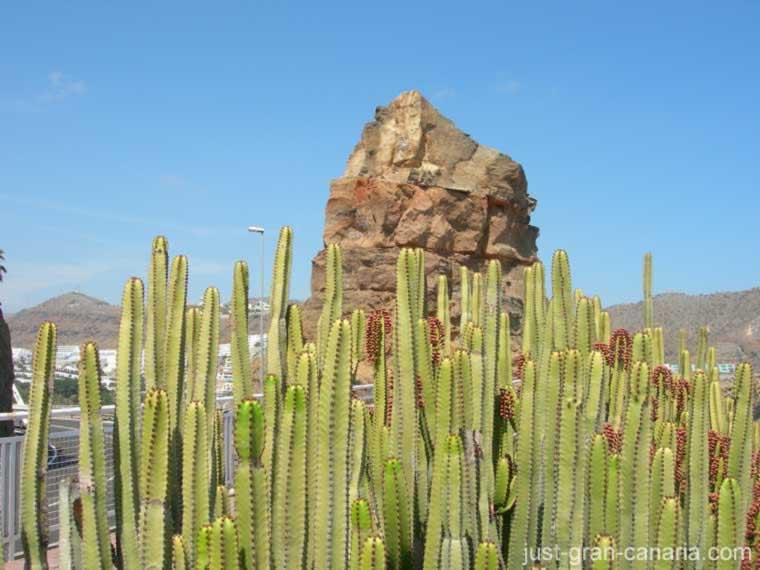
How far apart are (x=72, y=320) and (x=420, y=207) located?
55.7 meters

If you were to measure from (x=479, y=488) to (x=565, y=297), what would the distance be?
1.61 metres

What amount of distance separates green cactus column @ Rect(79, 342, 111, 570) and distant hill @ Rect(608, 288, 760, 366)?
35680 mm

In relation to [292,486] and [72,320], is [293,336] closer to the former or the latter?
[292,486]

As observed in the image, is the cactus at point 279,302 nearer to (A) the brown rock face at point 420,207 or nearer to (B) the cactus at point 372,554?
(B) the cactus at point 372,554

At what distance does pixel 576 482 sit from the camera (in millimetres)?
3807

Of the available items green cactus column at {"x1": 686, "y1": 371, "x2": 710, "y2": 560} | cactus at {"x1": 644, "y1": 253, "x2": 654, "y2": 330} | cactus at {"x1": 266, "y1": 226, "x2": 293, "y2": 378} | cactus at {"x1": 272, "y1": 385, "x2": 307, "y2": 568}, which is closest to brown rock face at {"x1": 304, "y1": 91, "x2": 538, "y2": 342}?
cactus at {"x1": 644, "y1": 253, "x2": 654, "y2": 330}

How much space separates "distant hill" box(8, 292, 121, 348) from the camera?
201 ft

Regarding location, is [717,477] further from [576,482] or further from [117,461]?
[117,461]

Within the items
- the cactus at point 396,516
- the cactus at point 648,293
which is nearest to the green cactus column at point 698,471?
the cactus at point 396,516

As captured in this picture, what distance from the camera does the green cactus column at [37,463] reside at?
3.40m


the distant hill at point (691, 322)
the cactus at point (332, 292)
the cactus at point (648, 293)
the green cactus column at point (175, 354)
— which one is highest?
the distant hill at point (691, 322)

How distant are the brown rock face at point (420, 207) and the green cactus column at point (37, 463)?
11667mm

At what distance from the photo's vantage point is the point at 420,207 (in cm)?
1572

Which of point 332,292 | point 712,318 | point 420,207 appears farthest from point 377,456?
point 712,318
